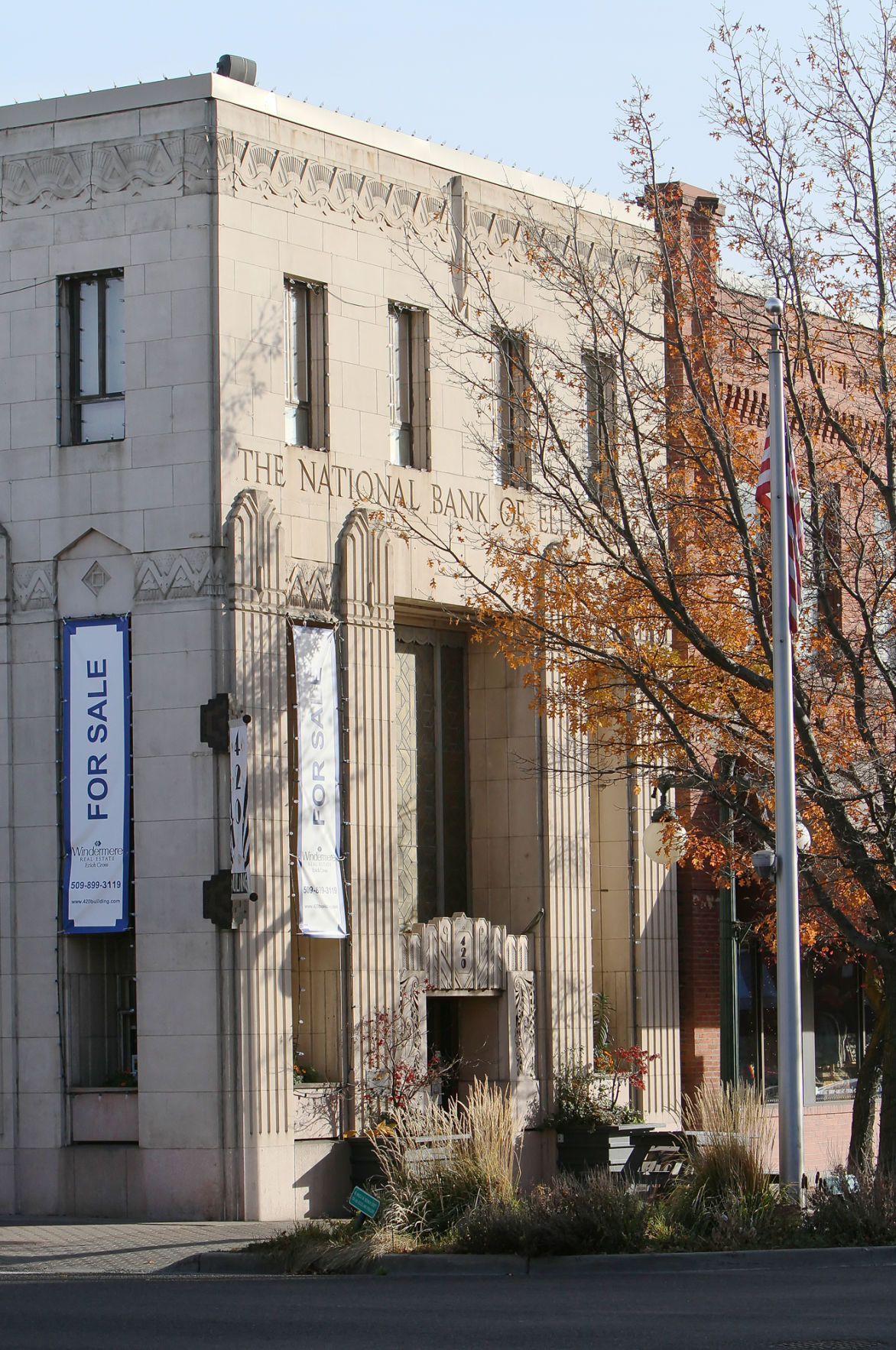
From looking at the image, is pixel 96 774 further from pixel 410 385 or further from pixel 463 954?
pixel 410 385

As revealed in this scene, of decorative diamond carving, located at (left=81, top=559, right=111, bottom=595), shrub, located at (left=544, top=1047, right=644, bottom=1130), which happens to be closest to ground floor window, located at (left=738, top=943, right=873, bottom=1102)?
shrub, located at (left=544, top=1047, right=644, bottom=1130)

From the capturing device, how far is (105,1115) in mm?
21484

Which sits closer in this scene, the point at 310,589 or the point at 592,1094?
the point at 310,589

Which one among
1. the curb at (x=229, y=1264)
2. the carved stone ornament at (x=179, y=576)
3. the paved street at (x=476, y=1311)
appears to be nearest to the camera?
the paved street at (x=476, y=1311)

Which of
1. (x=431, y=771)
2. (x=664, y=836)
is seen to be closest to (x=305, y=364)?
(x=431, y=771)

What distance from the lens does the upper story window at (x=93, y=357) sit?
2252cm

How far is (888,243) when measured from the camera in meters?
20.3

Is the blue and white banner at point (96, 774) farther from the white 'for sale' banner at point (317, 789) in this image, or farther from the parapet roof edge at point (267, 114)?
the parapet roof edge at point (267, 114)

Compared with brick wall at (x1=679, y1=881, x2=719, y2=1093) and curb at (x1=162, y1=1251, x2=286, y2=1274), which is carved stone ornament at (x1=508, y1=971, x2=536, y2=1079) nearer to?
brick wall at (x1=679, y1=881, x2=719, y2=1093)

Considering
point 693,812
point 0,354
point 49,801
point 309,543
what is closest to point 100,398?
point 0,354

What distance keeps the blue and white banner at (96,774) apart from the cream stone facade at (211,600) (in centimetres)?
14

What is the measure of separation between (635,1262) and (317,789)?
313 inches

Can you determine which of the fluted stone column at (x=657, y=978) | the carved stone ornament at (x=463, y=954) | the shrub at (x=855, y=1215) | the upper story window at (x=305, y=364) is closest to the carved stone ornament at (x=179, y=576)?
the upper story window at (x=305, y=364)

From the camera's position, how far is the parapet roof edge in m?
22.1
